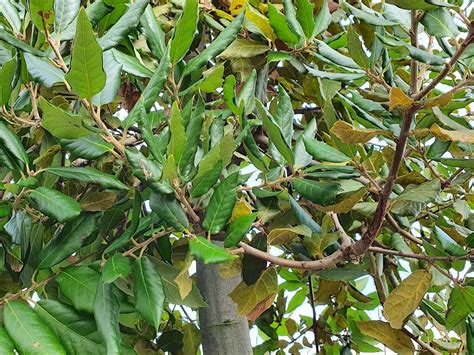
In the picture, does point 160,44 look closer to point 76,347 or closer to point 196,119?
point 196,119

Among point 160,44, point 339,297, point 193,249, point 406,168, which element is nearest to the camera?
point 193,249

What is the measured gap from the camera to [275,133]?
0.62 metres

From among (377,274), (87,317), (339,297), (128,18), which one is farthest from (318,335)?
(128,18)

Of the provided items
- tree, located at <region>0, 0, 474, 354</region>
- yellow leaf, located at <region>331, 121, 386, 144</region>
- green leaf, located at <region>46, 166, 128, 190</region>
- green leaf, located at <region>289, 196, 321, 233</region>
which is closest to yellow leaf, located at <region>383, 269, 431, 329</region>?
tree, located at <region>0, 0, 474, 354</region>

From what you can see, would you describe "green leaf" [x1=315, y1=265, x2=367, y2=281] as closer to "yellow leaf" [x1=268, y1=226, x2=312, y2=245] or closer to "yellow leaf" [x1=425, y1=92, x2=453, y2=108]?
"yellow leaf" [x1=268, y1=226, x2=312, y2=245]

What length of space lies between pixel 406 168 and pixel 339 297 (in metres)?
0.36

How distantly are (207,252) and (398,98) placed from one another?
0.19 meters

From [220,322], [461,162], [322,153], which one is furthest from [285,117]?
[220,322]

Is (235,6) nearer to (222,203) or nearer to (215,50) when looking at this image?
(215,50)

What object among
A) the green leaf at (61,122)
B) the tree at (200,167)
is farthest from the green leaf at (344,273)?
the green leaf at (61,122)

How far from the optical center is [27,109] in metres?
0.71

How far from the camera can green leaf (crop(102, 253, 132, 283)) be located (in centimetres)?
56

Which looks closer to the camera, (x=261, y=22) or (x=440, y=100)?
(x=440, y=100)

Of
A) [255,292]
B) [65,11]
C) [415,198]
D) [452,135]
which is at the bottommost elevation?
[255,292]
